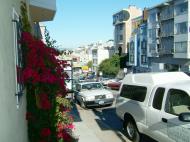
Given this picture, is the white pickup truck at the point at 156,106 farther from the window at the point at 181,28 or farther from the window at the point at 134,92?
the window at the point at 181,28

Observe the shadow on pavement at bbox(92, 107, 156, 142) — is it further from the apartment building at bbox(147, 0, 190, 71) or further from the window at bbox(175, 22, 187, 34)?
the window at bbox(175, 22, 187, 34)

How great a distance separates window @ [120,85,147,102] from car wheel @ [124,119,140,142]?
72 centimetres

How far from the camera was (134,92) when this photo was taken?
10.7m

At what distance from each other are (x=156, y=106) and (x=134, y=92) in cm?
195

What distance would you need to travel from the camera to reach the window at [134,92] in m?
9.93

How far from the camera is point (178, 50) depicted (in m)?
56.0

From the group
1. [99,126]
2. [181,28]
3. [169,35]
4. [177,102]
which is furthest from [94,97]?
[169,35]

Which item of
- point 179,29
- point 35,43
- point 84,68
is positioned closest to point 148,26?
point 179,29

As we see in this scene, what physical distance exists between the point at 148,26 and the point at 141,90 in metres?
60.1

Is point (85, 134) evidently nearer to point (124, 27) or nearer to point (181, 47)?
point (181, 47)

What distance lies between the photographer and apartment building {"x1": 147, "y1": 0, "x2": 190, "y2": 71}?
54.2m

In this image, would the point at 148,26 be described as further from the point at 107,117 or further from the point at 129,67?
the point at 107,117

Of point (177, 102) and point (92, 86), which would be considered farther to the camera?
point (92, 86)

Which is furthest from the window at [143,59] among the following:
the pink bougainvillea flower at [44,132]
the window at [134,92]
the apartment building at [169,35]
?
the pink bougainvillea flower at [44,132]
